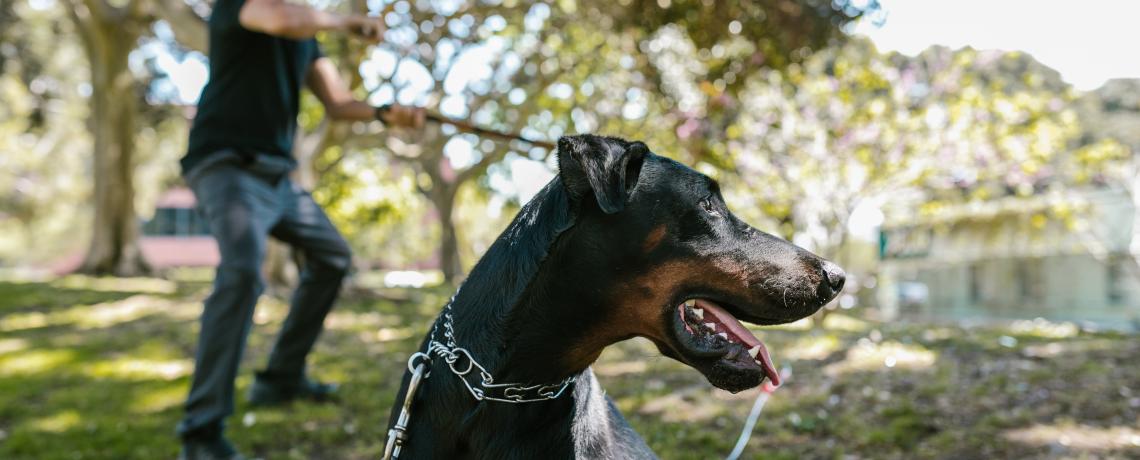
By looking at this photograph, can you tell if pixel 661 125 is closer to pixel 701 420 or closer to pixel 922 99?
pixel 922 99

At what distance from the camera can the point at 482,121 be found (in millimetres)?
17969

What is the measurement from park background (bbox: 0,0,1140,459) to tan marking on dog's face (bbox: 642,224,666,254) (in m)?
1.51

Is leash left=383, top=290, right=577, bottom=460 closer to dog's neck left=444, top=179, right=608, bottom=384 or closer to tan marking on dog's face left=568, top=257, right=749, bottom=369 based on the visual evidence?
dog's neck left=444, top=179, right=608, bottom=384

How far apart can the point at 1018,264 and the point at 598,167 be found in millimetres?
30380

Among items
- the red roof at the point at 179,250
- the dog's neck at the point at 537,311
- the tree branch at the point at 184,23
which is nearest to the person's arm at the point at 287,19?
the dog's neck at the point at 537,311

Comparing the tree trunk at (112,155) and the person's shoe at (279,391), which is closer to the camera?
the person's shoe at (279,391)

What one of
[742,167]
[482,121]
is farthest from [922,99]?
[482,121]

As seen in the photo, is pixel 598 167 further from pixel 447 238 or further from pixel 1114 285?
pixel 1114 285

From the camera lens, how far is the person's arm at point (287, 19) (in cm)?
334

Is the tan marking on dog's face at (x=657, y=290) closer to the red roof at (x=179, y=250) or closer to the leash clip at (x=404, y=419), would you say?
the leash clip at (x=404, y=419)

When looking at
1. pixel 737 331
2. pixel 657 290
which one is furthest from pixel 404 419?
pixel 737 331

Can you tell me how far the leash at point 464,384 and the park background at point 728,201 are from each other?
55.6 inches

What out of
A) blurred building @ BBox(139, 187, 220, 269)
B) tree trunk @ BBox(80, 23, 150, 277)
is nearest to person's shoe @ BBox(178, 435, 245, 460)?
tree trunk @ BBox(80, 23, 150, 277)

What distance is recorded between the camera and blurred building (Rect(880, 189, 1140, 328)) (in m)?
21.2
